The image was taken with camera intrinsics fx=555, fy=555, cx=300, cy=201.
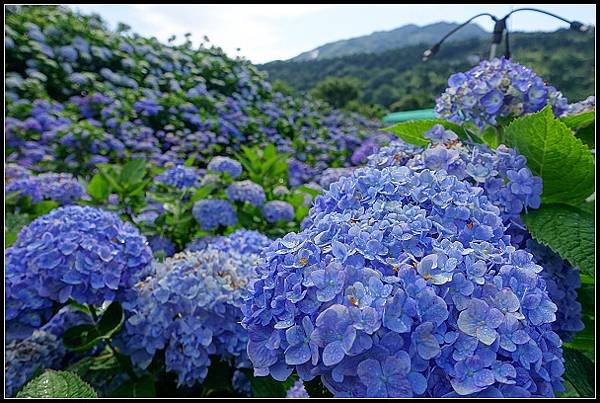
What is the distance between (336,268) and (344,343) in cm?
8

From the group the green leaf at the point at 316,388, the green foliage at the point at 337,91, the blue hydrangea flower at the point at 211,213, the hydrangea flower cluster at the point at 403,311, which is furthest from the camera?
the green foliage at the point at 337,91

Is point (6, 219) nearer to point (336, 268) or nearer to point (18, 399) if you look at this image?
point (18, 399)

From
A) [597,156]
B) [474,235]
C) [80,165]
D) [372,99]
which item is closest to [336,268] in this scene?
[474,235]

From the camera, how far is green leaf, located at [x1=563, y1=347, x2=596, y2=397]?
86 cm

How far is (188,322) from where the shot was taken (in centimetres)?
115

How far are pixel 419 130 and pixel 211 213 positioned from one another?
1.03 meters

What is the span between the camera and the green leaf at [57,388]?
829 mm

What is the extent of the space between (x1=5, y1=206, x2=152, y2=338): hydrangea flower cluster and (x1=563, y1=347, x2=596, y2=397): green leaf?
86cm

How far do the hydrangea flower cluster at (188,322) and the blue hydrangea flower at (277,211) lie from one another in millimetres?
908

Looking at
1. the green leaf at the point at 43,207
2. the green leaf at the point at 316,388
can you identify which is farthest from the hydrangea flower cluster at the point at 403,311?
the green leaf at the point at 43,207

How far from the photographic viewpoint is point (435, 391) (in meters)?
0.54

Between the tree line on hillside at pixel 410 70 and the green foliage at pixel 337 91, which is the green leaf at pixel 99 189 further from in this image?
the green foliage at pixel 337 91

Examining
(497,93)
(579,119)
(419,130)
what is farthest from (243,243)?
(579,119)

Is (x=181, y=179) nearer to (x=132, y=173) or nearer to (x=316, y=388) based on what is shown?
(x=132, y=173)
